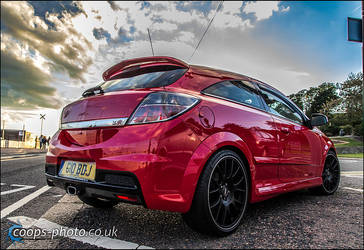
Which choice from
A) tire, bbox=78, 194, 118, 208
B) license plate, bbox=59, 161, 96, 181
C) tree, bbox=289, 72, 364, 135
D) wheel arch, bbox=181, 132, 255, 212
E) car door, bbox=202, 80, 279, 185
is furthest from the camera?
tree, bbox=289, 72, 364, 135

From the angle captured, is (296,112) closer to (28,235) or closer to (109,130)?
(109,130)

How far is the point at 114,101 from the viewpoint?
196 cm

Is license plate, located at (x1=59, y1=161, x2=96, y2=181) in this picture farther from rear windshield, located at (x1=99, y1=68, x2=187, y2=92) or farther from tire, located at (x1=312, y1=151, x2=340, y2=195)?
tire, located at (x1=312, y1=151, x2=340, y2=195)

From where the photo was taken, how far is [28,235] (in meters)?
2.04

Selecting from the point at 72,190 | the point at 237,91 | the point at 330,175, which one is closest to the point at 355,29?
the point at 330,175

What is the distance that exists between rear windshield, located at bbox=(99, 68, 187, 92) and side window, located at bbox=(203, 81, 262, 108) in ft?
0.98

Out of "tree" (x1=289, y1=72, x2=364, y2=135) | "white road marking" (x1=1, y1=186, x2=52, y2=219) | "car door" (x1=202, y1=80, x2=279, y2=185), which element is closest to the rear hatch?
"car door" (x1=202, y1=80, x2=279, y2=185)

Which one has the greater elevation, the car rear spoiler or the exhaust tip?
the car rear spoiler

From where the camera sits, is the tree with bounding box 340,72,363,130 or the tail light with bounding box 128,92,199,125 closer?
the tail light with bounding box 128,92,199,125

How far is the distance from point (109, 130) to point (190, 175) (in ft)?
2.33

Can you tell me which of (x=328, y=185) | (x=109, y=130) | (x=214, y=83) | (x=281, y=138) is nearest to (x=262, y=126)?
(x=281, y=138)

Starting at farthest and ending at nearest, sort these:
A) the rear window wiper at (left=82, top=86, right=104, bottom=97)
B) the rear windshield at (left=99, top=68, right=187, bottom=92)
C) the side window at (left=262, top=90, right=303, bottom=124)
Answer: the side window at (left=262, top=90, right=303, bottom=124) → the rear window wiper at (left=82, top=86, right=104, bottom=97) → the rear windshield at (left=99, top=68, right=187, bottom=92)

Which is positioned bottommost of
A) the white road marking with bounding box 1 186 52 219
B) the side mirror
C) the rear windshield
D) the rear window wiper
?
the white road marking with bounding box 1 186 52 219

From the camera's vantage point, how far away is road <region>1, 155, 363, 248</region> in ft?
5.83
